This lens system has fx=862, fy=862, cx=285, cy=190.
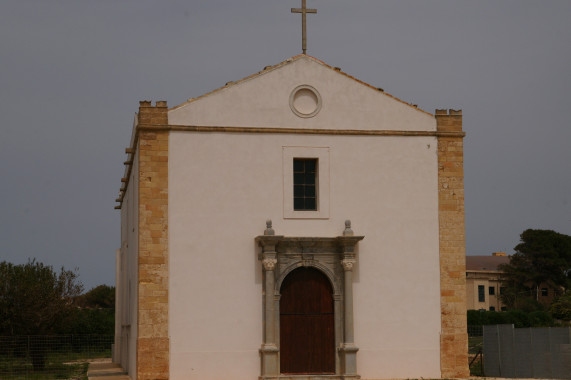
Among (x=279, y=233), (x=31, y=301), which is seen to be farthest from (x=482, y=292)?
(x=279, y=233)

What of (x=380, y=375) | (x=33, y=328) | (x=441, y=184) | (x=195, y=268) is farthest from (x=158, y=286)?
(x=33, y=328)

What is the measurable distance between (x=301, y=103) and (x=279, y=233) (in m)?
3.30

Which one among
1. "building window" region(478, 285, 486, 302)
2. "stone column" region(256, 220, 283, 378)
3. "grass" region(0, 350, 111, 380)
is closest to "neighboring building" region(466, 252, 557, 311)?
"building window" region(478, 285, 486, 302)

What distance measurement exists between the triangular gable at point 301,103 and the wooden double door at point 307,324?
3.74 metres

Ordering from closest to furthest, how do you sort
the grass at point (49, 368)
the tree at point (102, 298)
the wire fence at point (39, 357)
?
1. the grass at point (49, 368)
2. the wire fence at point (39, 357)
3. the tree at point (102, 298)

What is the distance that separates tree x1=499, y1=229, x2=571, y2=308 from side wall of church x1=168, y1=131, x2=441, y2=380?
2097 inches

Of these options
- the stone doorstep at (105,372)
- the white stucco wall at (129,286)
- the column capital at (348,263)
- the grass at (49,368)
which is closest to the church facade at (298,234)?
the column capital at (348,263)

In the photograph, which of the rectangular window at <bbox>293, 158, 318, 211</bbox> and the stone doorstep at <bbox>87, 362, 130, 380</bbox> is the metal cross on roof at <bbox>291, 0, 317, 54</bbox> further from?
the stone doorstep at <bbox>87, 362, 130, 380</bbox>

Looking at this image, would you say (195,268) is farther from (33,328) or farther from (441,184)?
(33,328)

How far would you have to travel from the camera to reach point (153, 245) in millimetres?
20016

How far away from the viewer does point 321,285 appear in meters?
20.9

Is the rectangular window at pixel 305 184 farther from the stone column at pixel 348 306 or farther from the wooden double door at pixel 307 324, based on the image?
the wooden double door at pixel 307 324

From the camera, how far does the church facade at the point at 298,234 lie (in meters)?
20.0

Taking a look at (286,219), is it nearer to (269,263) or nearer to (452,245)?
(269,263)
